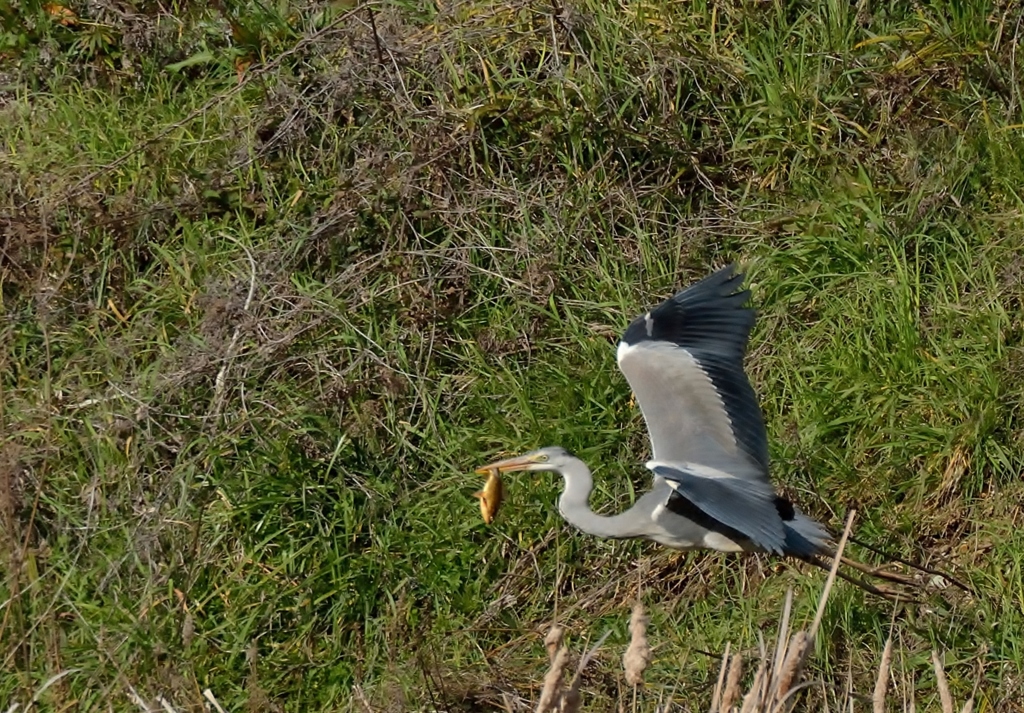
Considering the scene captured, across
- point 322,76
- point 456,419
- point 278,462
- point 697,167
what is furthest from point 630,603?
point 322,76

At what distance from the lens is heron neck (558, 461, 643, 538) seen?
457cm

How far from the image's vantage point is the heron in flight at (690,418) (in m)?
4.51

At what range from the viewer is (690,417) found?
15.0ft

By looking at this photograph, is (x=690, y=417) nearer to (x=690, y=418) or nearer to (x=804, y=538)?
(x=690, y=418)

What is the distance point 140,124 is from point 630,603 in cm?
276

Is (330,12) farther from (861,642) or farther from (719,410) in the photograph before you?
(861,642)

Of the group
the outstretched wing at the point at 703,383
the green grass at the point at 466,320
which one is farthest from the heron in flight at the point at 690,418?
the green grass at the point at 466,320

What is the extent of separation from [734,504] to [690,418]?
57cm

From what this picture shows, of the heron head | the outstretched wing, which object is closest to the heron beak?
the heron head

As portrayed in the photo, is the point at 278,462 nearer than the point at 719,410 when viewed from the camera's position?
No

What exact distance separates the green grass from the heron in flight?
426 mm

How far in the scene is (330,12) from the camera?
251 inches

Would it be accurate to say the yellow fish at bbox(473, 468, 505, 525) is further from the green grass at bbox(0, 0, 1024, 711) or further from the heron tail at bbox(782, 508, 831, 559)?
the heron tail at bbox(782, 508, 831, 559)

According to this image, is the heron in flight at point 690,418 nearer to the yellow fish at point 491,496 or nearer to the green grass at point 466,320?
the yellow fish at point 491,496
